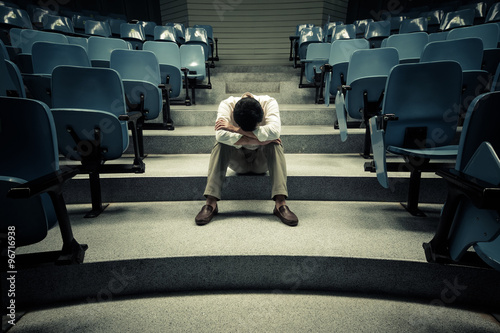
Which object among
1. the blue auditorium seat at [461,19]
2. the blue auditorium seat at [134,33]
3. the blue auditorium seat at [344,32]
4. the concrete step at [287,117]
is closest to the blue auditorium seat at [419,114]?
the concrete step at [287,117]

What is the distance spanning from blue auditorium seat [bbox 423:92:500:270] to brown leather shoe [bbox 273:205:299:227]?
0.66 m

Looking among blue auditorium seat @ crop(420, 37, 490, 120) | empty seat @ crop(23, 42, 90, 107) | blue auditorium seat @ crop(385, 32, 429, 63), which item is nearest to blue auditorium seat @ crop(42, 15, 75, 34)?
empty seat @ crop(23, 42, 90, 107)

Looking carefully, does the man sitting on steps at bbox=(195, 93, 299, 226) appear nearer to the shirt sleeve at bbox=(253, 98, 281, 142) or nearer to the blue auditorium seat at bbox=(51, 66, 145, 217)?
the shirt sleeve at bbox=(253, 98, 281, 142)

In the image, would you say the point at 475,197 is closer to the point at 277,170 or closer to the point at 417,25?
the point at 277,170

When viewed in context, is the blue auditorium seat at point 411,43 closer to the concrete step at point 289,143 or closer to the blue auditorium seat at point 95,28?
the concrete step at point 289,143

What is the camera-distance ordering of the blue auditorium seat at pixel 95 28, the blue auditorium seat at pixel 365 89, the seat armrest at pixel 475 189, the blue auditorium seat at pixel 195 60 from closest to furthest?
the seat armrest at pixel 475 189, the blue auditorium seat at pixel 365 89, the blue auditorium seat at pixel 195 60, the blue auditorium seat at pixel 95 28

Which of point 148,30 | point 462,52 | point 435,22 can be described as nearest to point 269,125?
point 462,52

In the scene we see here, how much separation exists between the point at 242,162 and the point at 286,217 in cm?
48

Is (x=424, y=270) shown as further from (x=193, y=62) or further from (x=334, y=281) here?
(x=193, y=62)

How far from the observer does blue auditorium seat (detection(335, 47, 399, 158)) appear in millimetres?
2086

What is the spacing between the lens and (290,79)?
4410mm

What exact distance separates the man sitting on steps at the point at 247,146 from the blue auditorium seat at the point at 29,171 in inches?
29.1

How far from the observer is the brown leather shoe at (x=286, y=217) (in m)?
1.52

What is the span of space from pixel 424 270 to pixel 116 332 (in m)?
1.31
